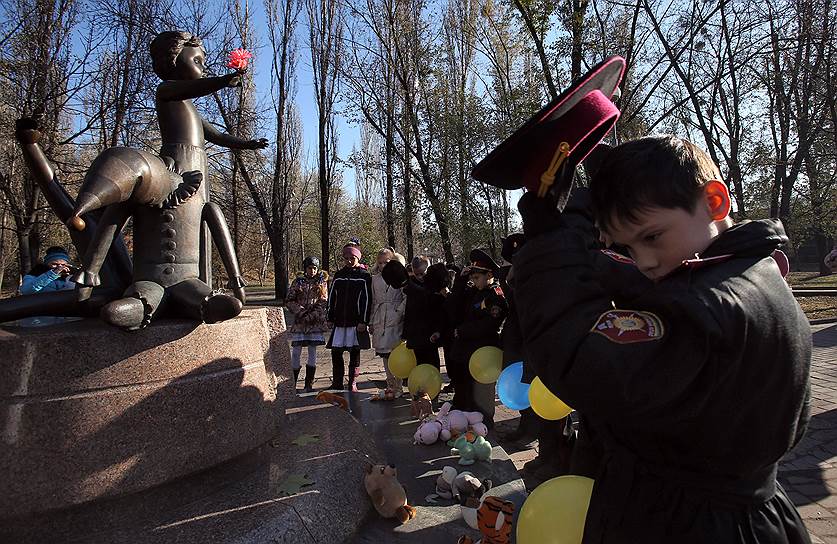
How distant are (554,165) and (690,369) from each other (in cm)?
44

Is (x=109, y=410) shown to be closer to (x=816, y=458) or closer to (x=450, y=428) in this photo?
(x=450, y=428)

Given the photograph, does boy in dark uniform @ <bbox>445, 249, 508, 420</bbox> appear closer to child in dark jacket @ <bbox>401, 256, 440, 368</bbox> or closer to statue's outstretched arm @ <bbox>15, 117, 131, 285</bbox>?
child in dark jacket @ <bbox>401, 256, 440, 368</bbox>

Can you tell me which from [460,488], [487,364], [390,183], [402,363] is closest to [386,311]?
[402,363]

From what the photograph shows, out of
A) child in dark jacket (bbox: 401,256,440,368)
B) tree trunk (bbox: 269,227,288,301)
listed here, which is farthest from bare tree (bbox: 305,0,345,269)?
child in dark jacket (bbox: 401,256,440,368)

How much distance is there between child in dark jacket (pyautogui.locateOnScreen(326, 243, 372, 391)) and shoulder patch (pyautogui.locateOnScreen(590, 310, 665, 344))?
6176 millimetres

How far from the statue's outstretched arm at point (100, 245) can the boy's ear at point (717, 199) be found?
2872mm

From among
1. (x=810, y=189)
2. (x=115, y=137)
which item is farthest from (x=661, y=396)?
(x=810, y=189)

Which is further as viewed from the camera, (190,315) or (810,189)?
(810,189)

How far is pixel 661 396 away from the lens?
925 mm

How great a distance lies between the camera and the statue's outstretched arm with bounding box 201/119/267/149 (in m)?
3.77

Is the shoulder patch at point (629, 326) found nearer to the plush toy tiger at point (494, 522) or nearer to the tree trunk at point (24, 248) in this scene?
the plush toy tiger at point (494, 522)

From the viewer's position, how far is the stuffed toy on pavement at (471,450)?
3.72 m

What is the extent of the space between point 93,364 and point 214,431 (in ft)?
2.13

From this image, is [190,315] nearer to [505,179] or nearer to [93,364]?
[93,364]
